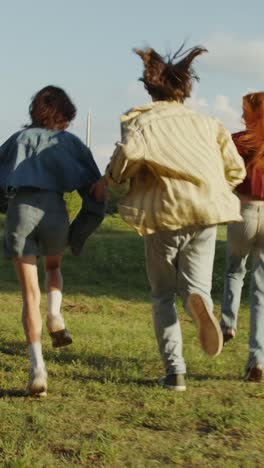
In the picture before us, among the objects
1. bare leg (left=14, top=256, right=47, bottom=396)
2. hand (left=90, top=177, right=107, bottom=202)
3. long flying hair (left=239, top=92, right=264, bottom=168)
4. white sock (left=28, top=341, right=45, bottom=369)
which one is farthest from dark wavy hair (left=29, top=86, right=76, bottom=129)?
white sock (left=28, top=341, right=45, bottom=369)

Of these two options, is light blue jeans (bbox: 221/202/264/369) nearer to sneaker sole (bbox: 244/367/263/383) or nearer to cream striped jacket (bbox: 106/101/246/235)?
sneaker sole (bbox: 244/367/263/383)

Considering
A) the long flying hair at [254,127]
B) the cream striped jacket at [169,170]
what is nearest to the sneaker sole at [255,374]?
the cream striped jacket at [169,170]

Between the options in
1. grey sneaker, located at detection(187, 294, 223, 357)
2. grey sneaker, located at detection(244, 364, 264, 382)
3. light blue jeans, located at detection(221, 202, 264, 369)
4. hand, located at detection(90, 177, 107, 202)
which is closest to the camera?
grey sneaker, located at detection(187, 294, 223, 357)

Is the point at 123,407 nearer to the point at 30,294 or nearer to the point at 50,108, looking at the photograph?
the point at 30,294

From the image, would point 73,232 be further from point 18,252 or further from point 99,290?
point 99,290

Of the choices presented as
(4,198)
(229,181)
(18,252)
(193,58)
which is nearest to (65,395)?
(18,252)

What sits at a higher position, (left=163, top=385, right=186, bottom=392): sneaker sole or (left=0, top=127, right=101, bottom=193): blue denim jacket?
(left=0, top=127, right=101, bottom=193): blue denim jacket

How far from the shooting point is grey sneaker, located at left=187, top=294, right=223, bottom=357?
4762 millimetres

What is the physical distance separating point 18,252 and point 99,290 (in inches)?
225

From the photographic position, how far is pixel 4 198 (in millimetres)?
5285

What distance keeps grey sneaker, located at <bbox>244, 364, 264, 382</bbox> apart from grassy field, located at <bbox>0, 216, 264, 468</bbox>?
0.10 meters

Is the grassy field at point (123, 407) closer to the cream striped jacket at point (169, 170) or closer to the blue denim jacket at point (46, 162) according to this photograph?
the cream striped jacket at point (169, 170)

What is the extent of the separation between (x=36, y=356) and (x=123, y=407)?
65cm

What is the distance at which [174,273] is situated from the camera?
17.0 feet
